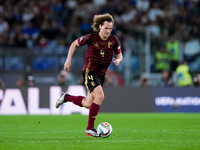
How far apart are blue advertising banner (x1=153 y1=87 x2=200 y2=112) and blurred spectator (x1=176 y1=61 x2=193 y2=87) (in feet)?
2.23

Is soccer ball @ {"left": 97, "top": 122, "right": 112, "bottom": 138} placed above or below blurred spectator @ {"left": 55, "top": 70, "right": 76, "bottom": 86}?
below

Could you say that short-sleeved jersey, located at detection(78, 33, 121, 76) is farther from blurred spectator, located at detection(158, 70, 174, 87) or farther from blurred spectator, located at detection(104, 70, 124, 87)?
blurred spectator, located at detection(158, 70, 174, 87)

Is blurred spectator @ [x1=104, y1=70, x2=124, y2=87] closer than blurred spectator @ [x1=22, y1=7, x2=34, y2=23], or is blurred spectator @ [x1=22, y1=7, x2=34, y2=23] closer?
blurred spectator @ [x1=104, y1=70, x2=124, y2=87]

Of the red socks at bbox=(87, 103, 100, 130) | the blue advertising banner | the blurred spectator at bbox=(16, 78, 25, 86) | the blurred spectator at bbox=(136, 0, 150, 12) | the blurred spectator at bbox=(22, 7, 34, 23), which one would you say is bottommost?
the blue advertising banner

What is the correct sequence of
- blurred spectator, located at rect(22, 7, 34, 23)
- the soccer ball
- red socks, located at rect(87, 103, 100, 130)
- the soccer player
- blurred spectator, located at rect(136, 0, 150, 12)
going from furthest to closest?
1. blurred spectator, located at rect(136, 0, 150, 12)
2. blurred spectator, located at rect(22, 7, 34, 23)
3. the soccer player
4. red socks, located at rect(87, 103, 100, 130)
5. the soccer ball

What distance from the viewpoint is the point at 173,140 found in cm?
648

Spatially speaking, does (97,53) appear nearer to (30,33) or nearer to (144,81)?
(144,81)

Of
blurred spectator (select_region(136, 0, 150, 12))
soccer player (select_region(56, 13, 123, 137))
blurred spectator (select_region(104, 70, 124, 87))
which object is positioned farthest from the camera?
blurred spectator (select_region(136, 0, 150, 12))

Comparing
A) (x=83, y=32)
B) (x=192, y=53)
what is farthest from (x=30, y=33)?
(x=192, y=53)

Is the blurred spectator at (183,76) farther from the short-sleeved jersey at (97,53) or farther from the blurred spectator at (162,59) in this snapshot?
the short-sleeved jersey at (97,53)

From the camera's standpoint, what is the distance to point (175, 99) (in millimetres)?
14773

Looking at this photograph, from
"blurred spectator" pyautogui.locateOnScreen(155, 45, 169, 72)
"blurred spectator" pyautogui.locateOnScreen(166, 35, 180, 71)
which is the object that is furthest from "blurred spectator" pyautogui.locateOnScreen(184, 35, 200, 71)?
"blurred spectator" pyautogui.locateOnScreen(155, 45, 169, 72)

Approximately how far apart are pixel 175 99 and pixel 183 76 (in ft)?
3.55

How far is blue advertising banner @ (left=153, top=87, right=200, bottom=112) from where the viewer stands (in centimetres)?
1471
